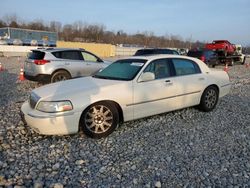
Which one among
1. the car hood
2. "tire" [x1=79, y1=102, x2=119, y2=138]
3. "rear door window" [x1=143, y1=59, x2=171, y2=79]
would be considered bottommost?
"tire" [x1=79, y1=102, x2=119, y2=138]

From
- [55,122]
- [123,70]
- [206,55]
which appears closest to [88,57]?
[123,70]

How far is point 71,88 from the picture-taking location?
5.29 metres

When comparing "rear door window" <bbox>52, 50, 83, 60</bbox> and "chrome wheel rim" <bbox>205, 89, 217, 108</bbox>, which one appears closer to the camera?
"chrome wheel rim" <bbox>205, 89, 217, 108</bbox>

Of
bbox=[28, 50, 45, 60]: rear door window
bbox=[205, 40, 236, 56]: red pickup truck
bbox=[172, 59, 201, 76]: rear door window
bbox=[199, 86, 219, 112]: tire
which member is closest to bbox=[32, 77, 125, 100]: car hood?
bbox=[172, 59, 201, 76]: rear door window

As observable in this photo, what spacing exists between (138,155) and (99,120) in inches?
43.0

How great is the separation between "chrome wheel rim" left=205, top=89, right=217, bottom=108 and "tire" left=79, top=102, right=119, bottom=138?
2761mm

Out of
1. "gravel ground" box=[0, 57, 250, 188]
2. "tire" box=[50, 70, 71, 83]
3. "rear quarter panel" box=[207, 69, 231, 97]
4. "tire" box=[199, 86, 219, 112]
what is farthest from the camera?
"tire" box=[50, 70, 71, 83]

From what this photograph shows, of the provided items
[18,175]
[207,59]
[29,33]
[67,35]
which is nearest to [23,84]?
[18,175]

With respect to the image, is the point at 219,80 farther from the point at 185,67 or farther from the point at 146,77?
the point at 146,77

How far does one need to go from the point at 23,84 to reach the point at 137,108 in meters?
7.73

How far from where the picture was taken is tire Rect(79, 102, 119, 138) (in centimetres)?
507

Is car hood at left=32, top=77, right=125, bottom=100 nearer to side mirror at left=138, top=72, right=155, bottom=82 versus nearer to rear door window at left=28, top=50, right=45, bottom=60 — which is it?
side mirror at left=138, top=72, right=155, bottom=82

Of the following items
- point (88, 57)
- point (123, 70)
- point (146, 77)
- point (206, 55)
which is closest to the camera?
point (146, 77)

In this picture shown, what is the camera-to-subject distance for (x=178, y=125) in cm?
599
